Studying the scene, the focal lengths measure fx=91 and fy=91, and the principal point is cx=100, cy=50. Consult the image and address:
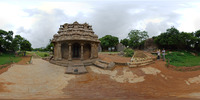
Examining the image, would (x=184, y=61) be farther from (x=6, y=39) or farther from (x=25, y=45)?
(x=6, y=39)

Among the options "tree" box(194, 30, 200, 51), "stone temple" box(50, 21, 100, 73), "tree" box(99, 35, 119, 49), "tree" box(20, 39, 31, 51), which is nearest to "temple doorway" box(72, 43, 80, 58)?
"stone temple" box(50, 21, 100, 73)

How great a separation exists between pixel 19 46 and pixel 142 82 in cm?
3011

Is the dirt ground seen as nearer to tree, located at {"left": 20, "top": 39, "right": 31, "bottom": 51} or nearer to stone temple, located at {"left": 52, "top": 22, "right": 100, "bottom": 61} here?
stone temple, located at {"left": 52, "top": 22, "right": 100, "bottom": 61}

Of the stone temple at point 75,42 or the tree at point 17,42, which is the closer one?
the stone temple at point 75,42

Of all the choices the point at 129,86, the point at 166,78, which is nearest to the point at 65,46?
the point at 129,86

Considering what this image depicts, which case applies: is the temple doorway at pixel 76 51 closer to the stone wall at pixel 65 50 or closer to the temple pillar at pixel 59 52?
the stone wall at pixel 65 50

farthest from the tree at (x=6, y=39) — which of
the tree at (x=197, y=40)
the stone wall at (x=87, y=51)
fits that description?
the tree at (x=197, y=40)

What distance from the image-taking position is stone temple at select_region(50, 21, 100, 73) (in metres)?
12.8

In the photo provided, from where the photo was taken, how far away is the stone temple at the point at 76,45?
12766mm

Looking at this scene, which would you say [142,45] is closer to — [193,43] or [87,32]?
[193,43]

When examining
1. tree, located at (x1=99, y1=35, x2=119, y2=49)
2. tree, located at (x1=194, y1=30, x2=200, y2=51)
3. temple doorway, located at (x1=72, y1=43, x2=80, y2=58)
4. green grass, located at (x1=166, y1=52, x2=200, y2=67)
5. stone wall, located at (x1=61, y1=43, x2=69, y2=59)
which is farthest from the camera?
tree, located at (x1=99, y1=35, x2=119, y2=49)

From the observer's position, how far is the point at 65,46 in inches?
A: 562

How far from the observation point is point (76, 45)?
14.7m

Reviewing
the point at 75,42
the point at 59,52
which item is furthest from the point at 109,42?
the point at 59,52
